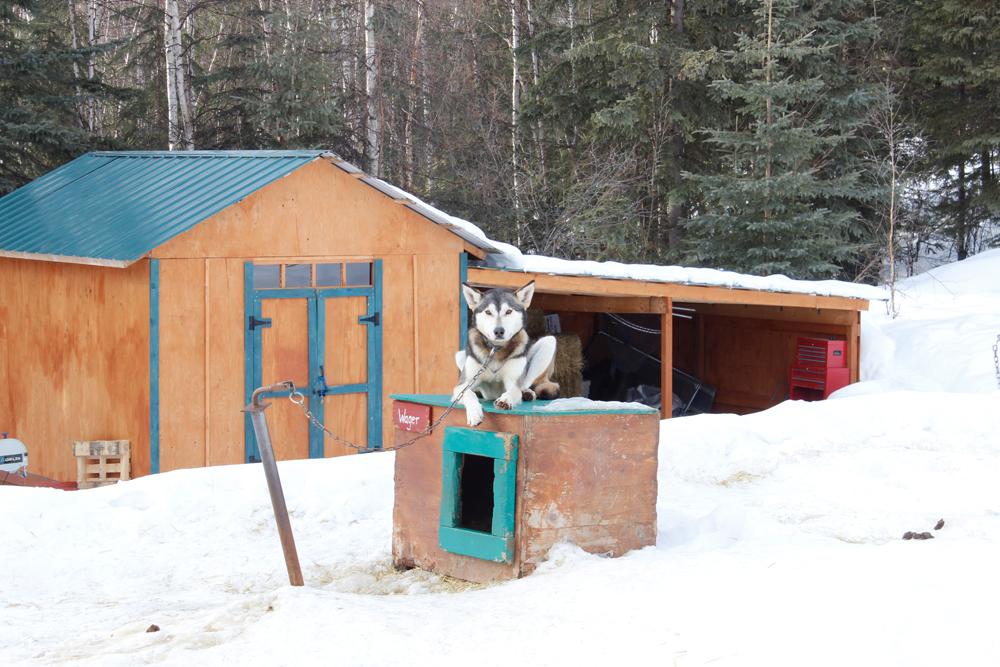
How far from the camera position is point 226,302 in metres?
7.79

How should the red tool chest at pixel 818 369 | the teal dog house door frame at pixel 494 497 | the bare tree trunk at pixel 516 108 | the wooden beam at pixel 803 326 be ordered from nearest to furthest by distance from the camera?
1. the teal dog house door frame at pixel 494 497
2. the red tool chest at pixel 818 369
3. the wooden beam at pixel 803 326
4. the bare tree trunk at pixel 516 108

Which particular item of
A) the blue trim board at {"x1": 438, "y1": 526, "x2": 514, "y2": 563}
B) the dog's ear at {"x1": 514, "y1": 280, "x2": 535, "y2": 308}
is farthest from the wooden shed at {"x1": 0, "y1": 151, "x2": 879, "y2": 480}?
the blue trim board at {"x1": 438, "y1": 526, "x2": 514, "y2": 563}

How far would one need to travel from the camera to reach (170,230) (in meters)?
7.43

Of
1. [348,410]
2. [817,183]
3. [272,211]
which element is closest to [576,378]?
[348,410]

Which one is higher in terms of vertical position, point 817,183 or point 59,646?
point 817,183

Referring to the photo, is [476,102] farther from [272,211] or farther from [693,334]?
[272,211]

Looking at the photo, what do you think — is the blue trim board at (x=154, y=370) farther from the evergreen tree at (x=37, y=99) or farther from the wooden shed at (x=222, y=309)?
the evergreen tree at (x=37, y=99)

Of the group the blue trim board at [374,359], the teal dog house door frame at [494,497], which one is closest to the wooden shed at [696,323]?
the blue trim board at [374,359]

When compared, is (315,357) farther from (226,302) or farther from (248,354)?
(226,302)

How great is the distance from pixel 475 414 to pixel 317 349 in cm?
419

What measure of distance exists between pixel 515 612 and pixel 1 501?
366 cm

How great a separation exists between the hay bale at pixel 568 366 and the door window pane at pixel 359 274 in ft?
12.5

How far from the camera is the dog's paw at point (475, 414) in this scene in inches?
175

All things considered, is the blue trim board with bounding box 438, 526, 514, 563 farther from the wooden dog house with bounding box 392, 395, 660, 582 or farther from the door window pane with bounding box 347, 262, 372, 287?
the door window pane with bounding box 347, 262, 372, 287
